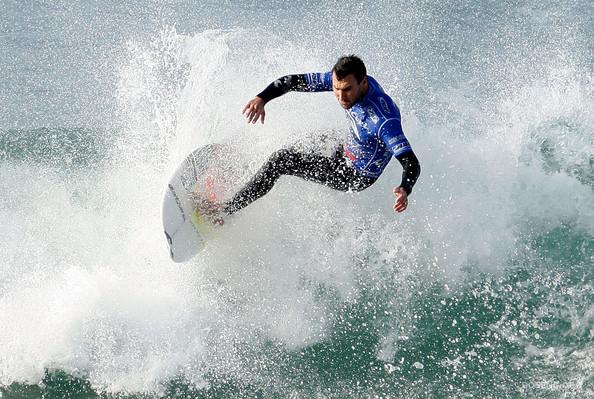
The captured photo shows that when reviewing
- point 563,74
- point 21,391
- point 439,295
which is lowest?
point 21,391

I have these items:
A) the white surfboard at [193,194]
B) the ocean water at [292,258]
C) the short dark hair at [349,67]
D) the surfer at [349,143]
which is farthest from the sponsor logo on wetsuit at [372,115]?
the white surfboard at [193,194]

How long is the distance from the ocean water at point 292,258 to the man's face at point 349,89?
122 centimetres

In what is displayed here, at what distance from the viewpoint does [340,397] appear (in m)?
4.87

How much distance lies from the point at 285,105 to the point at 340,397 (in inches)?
118

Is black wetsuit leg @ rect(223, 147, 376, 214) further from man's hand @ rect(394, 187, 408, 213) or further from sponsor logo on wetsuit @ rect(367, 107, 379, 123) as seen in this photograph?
man's hand @ rect(394, 187, 408, 213)

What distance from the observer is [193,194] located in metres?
5.64

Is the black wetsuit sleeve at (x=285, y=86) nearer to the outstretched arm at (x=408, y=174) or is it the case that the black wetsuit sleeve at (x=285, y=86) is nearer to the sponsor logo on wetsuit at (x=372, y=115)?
the sponsor logo on wetsuit at (x=372, y=115)

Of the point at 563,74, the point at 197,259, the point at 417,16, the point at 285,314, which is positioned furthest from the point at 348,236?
the point at 417,16

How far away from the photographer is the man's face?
185 inches

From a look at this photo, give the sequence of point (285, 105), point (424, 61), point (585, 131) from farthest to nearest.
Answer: point (424, 61) < point (585, 131) < point (285, 105)

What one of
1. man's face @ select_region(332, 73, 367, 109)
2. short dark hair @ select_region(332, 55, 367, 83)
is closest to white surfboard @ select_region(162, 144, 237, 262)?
man's face @ select_region(332, 73, 367, 109)

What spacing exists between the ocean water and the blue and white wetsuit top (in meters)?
0.78

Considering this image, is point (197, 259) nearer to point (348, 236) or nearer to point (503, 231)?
point (348, 236)

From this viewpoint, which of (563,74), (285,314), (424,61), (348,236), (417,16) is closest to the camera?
(285,314)
